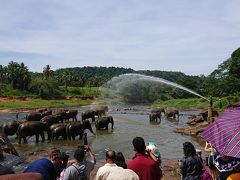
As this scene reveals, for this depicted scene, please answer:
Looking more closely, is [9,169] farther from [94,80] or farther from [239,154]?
[94,80]

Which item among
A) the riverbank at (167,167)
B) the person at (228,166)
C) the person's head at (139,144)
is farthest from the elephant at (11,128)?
the person at (228,166)

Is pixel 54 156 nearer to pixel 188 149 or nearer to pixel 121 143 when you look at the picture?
pixel 188 149

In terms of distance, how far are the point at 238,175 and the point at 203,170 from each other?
2.45 m

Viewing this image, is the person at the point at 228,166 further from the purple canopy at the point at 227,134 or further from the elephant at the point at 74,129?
the elephant at the point at 74,129

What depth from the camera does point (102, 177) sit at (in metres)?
6.34

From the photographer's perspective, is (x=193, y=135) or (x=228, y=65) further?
(x=228, y=65)

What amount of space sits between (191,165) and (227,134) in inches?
103

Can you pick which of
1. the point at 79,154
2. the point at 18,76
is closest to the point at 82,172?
the point at 79,154

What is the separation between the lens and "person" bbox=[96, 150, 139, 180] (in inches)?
236

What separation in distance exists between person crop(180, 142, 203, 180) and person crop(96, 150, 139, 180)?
7.25 ft

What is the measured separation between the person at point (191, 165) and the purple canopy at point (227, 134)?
1.75 meters

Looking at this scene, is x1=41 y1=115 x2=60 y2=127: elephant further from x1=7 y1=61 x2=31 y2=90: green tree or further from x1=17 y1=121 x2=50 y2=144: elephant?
x1=7 y1=61 x2=31 y2=90: green tree

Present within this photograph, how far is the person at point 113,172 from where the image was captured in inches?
236

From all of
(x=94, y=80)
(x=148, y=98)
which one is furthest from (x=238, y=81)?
(x=94, y=80)
